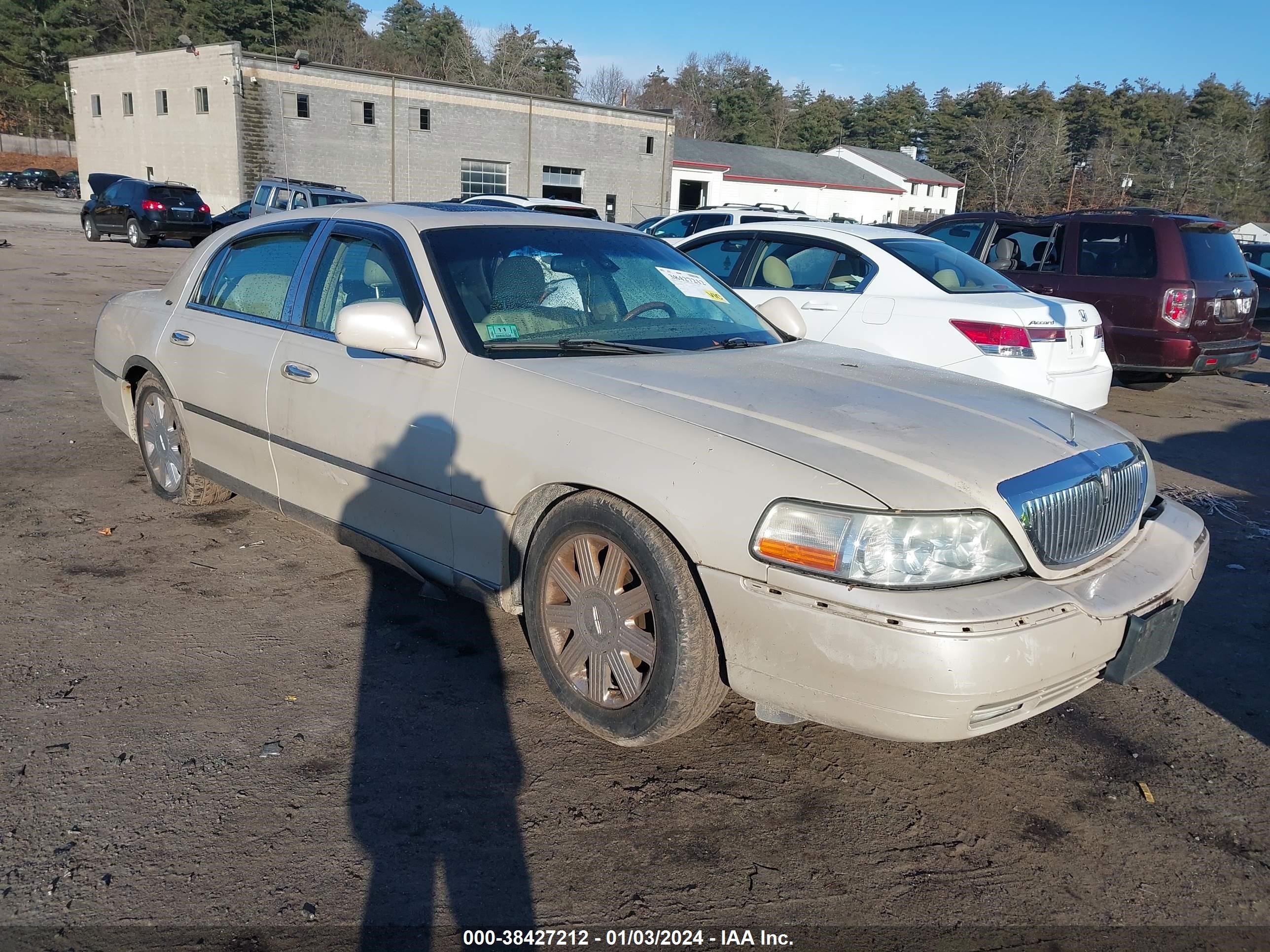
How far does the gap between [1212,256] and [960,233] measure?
257 centimetres

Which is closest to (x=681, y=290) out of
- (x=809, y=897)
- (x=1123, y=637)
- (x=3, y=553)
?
(x=1123, y=637)

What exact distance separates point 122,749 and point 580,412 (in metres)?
1.81

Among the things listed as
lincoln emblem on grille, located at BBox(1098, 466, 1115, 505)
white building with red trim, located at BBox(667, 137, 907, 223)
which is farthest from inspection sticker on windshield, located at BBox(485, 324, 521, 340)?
white building with red trim, located at BBox(667, 137, 907, 223)

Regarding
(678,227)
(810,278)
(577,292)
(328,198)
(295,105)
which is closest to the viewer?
(577,292)

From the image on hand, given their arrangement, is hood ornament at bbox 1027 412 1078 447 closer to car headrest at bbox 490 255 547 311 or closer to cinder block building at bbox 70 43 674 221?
car headrest at bbox 490 255 547 311

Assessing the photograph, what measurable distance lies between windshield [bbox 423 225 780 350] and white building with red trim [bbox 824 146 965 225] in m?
67.9

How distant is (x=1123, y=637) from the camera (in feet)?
9.16

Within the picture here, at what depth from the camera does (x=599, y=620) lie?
3.09 metres

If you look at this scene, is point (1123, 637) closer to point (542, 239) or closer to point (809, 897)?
point (809, 897)

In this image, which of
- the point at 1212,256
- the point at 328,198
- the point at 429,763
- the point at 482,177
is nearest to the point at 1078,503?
the point at 429,763

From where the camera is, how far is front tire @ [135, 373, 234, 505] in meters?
5.07

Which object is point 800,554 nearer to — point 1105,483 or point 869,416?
point 869,416

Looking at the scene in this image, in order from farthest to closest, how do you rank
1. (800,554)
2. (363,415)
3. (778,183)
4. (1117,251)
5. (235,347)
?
1. (778,183)
2. (1117,251)
3. (235,347)
4. (363,415)
5. (800,554)

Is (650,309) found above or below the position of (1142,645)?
above
